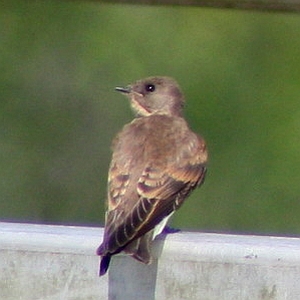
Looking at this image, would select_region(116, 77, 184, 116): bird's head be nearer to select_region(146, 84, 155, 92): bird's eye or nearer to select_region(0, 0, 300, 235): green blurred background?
select_region(146, 84, 155, 92): bird's eye

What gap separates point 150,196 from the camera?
6.49m

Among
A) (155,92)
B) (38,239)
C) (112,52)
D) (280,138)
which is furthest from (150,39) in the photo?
(38,239)

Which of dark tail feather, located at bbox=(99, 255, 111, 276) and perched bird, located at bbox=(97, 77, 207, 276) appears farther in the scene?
perched bird, located at bbox=(97, 77, 207, 276)

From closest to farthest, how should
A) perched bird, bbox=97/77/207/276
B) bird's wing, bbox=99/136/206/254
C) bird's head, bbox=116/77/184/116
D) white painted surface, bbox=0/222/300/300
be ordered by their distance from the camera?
1. white painted surface, bbox=0/222/300/300
2. perched bird, bbox=97/77/207/276
3. bird's wing, bbox=99/136/206/254
4. bird's head, bbox=116/77/184/116

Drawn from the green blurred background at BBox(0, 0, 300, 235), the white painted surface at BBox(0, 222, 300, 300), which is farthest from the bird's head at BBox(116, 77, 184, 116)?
the green blurred background at BBox(0, 0, 300, 235)

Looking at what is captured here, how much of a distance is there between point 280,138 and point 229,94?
530 millimetres

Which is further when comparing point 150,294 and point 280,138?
point 280,138

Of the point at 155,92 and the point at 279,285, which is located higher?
the point at 155,92

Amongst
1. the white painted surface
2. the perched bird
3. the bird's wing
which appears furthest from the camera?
the bird's wing

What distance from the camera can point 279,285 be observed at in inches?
214

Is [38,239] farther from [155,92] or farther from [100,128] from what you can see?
[100,128]

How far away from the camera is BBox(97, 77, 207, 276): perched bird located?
236 inches

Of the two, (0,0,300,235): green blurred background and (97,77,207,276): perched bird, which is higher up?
(0,0,300,235): green blurred background

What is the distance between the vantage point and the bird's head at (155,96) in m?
7.85
